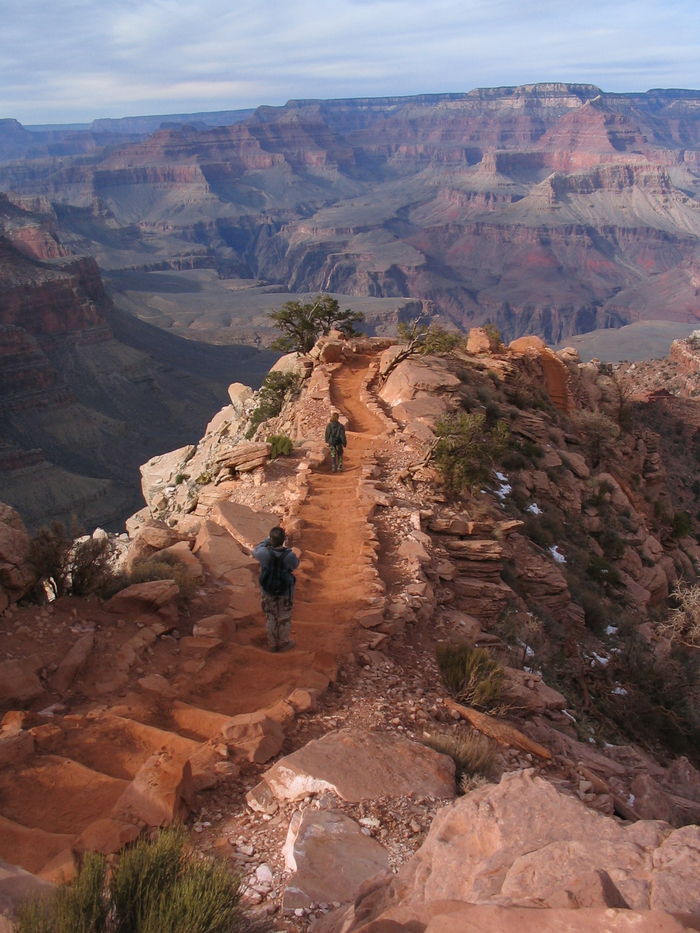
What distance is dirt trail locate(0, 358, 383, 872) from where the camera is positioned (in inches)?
168

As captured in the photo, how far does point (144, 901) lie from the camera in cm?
279

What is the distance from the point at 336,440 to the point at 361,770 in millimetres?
7862

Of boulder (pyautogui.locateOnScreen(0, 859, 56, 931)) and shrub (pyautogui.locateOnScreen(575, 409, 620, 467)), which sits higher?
boulder (pyautogui.locateOnScreen(0, 859, 56, 931))

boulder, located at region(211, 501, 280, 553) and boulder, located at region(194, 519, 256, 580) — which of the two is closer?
boulder, located at region(194, 519, 256, 580)

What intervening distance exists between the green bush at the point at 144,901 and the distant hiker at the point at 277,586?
3.70 meters

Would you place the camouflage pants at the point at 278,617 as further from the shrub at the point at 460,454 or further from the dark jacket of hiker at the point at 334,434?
the dark jacket of hiker at the point at 334,434

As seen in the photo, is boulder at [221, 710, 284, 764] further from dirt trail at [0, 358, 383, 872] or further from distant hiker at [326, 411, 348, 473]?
distant hiker at [326, 411, 348, 473]

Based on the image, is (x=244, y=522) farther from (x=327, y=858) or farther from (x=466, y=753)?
(x=327, y=858)

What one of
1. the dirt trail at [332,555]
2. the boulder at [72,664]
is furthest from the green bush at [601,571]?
the boulder at [72,664]

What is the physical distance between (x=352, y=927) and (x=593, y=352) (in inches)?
4535

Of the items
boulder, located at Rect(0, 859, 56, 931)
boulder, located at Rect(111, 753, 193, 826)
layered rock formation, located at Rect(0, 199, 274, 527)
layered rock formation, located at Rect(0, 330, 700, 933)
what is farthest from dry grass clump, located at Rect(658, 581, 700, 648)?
layered rock formation, located at Rect(0, 199, 274, 527)

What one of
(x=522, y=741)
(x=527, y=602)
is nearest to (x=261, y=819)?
(x=522, y=741)

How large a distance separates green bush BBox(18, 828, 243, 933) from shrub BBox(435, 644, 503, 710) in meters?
3.66

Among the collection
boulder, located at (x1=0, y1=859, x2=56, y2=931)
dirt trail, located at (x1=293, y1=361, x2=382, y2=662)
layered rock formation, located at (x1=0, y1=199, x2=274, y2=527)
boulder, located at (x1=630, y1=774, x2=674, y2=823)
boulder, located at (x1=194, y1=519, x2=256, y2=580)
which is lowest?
layered rock formation, located at (x1=0, y1=199, x2=274, y2=527)
